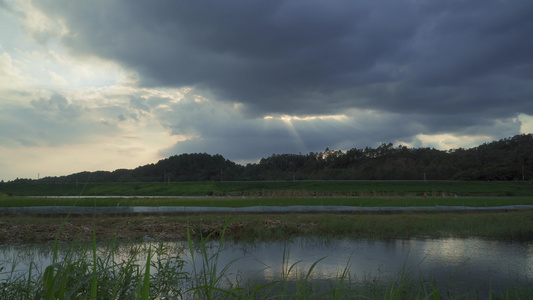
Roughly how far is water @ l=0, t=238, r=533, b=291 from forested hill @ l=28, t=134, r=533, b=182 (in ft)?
138

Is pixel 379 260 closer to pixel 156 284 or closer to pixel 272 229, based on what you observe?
pixel 272 229

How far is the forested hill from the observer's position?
48781 mm

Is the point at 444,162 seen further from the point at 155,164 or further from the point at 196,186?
the point at 155,164

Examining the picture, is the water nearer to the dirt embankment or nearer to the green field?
the dirt embankment

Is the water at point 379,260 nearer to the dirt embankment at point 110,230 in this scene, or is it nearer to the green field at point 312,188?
the dirt embankment at point 110,230

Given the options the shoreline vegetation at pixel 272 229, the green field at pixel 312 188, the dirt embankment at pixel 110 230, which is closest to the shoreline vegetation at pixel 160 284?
the dirt embankment at pixel 110 230

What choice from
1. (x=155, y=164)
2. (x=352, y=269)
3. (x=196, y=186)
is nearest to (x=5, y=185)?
(x=155, y=164)

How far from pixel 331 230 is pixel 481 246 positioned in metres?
3.81

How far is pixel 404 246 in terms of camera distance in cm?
862

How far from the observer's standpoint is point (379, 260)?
700 cm

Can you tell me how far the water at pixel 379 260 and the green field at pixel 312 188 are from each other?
749 inches

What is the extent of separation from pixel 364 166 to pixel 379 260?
50.2 meters

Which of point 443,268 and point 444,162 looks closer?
point 443,268

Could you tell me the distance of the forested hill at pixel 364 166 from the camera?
160ft
